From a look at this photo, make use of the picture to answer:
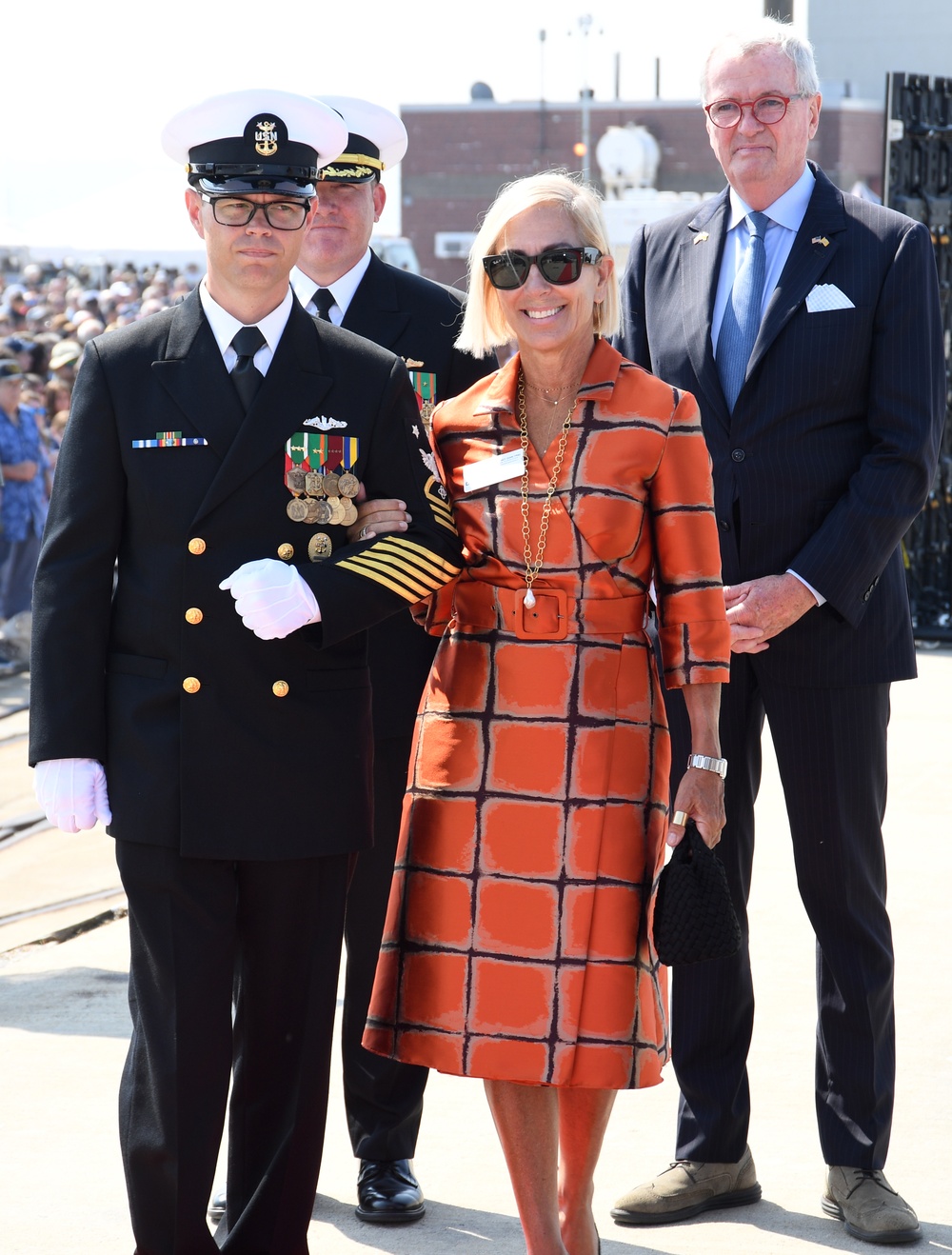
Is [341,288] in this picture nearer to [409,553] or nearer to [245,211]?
[245,211]

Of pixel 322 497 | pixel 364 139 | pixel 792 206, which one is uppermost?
pixel 364 139

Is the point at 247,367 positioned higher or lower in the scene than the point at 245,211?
lower

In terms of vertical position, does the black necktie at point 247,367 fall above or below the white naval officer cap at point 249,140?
below

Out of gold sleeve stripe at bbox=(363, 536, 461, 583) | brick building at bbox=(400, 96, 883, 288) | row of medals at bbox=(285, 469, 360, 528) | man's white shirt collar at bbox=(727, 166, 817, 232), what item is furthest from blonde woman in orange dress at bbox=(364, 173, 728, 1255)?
brick building at bbox=(400, 96, 883, 288)

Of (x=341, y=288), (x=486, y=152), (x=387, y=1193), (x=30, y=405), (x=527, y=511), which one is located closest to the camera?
(x=527, y=511)

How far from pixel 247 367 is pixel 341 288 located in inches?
37.0

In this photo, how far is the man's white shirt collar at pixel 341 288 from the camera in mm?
3820

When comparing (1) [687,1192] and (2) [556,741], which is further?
(1) [687,1192]

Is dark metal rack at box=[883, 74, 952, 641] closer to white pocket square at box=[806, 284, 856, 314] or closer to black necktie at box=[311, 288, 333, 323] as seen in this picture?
white pocket square at box=[806, 284, 856, 314]

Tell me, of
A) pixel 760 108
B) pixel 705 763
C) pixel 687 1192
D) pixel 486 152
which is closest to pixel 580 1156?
pixel 687 1192

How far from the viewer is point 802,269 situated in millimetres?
3562

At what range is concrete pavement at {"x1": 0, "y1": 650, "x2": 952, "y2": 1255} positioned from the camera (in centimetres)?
355

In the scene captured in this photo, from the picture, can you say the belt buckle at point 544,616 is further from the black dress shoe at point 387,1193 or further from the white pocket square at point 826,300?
the black dress shoe at point 387,1193

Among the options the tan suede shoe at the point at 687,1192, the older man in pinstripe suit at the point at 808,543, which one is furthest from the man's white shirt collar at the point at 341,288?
the tan suede shoe at the point at 687,1192
